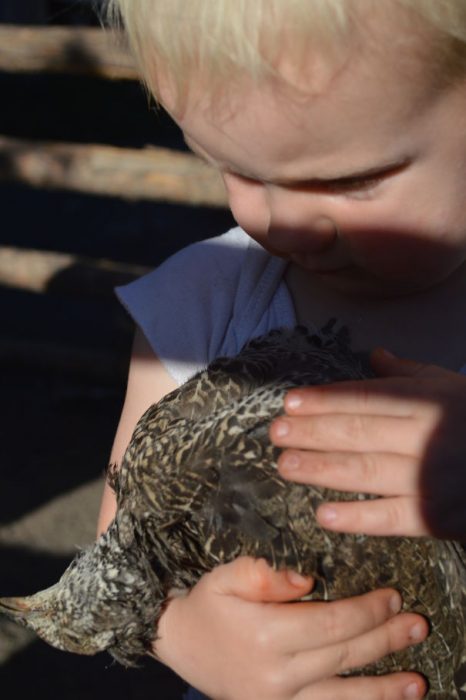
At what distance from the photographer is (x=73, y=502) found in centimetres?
364

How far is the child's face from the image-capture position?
4.01 feet

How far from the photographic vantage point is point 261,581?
4.25 ft

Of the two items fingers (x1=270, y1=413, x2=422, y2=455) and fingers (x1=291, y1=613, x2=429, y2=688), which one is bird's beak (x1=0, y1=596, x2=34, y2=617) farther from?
fingers (x1=270, y1=413, x2=422, y2=455)

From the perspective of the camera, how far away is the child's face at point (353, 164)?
122 centimetres

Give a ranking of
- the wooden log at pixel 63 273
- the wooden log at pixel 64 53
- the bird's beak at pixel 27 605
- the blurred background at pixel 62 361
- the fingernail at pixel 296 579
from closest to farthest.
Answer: the fingernail at pixel 296 579 → the bird's beak at pixel 27 605 → the blurred background at pixel 62 361 → the wooden log at pixel 64 53 → the wooden log at pixel 63 273

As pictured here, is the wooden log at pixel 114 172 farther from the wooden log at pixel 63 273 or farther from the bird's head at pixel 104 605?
the bird's head at pixel 104 605

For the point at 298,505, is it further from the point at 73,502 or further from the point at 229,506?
the point at 73,502

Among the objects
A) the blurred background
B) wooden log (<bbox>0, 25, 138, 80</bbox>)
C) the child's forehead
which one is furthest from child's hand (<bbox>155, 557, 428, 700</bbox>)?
wooden log (<bbox>0, 25, 138, 80</bbox>)

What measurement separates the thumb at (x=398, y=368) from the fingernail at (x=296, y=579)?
11.3 inches

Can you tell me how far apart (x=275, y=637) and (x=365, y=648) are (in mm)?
121

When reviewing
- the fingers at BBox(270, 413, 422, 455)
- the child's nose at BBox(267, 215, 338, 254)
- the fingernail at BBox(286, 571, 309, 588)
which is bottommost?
the fingernail at BBox(286, 571, 309, 588)

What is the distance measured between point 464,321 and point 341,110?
0.55 metres

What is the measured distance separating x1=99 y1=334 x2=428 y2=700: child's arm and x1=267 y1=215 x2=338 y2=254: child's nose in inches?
17.0

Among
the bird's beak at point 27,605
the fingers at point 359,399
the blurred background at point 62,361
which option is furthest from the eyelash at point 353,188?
the blurred background at point 62,361
